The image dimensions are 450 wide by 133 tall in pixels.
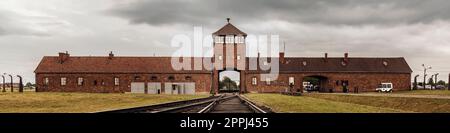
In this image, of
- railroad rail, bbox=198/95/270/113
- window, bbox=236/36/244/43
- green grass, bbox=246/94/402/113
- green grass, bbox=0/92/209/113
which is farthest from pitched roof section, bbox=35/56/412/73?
green grass, bbox=246/94/402/113

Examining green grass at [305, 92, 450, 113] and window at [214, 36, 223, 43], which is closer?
green grass at [305, 92, 450, 113]

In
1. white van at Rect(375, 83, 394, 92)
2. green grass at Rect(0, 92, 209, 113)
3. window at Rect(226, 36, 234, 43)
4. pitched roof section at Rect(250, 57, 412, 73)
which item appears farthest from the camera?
pitched roof section at Rect(250, 57, 412, 73)

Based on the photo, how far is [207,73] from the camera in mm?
68750

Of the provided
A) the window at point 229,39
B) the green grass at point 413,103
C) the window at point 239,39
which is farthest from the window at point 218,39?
the green grass at point 413,103

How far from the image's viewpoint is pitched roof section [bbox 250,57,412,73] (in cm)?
7169

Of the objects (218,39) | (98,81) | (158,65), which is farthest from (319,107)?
(98,81)

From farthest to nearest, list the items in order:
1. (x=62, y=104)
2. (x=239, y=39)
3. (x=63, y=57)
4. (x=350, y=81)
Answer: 1. (x=63, y=57)
2. (x=350, y=81)
3. (x=239, y=39)
4. (x=62, y=104)

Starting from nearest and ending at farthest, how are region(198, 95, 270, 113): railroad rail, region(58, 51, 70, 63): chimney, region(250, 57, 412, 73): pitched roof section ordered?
region(198, 95, 270, 113): railroad rail → region(250, 57, 412, 73): pitched roof section → region(58, 51, 70, 63): chimney

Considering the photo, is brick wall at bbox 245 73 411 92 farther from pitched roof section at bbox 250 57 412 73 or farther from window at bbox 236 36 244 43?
window at bbox 236 36 244 43

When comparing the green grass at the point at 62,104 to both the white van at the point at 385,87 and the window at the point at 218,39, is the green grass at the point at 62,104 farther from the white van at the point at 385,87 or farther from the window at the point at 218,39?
the white van at the point at 385,87

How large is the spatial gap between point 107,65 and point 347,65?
116ft

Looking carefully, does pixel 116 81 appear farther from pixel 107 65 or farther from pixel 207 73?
pixel 207 73
